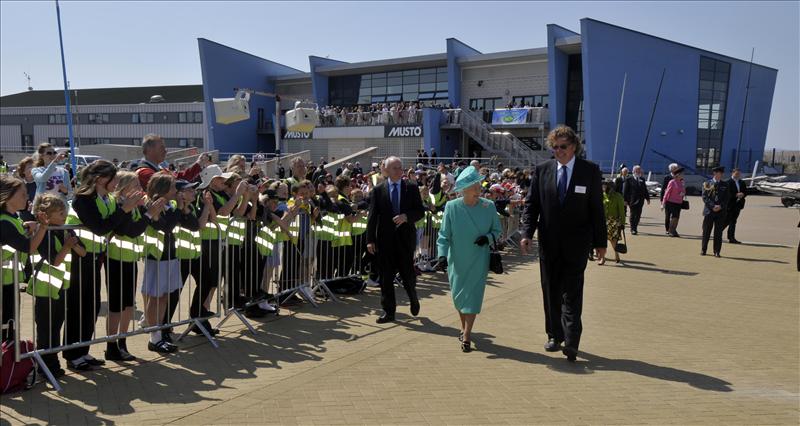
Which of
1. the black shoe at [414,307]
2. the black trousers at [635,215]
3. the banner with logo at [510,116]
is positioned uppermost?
the banner with logo at [510,116]

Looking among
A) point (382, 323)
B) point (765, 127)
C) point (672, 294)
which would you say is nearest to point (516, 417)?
point (382, 323)

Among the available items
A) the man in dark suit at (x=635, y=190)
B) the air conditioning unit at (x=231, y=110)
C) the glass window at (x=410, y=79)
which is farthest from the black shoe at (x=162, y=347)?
the glass window at (x=410, y=79)

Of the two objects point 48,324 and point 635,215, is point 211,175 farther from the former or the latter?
point 635,215

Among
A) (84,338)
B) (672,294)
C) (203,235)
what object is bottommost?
(672,294)

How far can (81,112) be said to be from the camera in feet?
177

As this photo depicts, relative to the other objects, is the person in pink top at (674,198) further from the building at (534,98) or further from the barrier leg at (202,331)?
the building at (534,98)

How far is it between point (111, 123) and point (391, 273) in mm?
53359

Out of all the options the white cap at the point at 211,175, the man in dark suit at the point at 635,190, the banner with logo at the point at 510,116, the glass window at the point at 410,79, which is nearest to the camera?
the white cap at the point at 211,175

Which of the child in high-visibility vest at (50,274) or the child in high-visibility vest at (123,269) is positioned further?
the child in high-visibility vest at (123,269)

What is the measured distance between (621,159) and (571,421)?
3520 cm

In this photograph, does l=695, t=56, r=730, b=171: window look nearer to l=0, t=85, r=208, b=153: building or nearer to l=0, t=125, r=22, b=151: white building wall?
l=0, t=85, r=208, b=153: building

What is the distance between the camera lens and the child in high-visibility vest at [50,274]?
4719mm

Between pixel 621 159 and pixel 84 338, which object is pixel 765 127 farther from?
pixel 84 338

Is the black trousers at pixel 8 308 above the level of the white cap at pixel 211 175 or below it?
below
